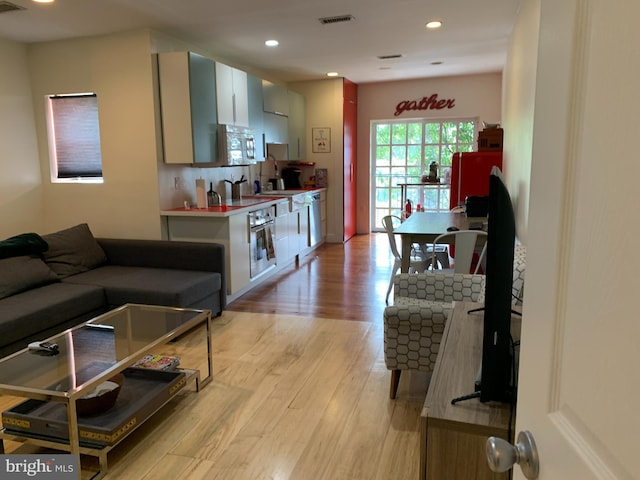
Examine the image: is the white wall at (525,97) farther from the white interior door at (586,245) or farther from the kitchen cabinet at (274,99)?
the kitchen cabinet at (274,99)

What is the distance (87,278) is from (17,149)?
165 cm

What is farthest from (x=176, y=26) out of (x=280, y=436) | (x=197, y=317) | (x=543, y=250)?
(x=543, y=250)

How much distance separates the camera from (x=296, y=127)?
23.4 feet

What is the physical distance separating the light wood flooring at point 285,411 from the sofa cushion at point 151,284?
34 cm

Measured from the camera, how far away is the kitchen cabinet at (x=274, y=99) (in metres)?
5.94

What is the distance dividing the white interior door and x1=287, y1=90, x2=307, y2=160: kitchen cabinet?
21.0ft

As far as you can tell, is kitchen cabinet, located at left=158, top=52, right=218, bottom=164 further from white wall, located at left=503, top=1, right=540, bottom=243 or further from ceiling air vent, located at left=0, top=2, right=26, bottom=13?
white wall, located at left=503, top=1, right=540, bottom=243

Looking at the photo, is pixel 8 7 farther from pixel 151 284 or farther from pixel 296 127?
pixel 296 127

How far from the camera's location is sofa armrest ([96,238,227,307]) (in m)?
4.07

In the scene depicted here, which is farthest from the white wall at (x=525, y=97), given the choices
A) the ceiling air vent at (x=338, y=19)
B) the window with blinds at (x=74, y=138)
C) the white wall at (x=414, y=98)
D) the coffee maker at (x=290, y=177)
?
the coffee maker at (x=290, y=177)

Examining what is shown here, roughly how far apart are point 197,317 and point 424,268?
218 centimetres

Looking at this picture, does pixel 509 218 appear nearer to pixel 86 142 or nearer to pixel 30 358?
pixel 30 358

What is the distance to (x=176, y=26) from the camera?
411 cm

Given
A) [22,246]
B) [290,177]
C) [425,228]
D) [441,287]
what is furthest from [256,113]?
[441,287]
